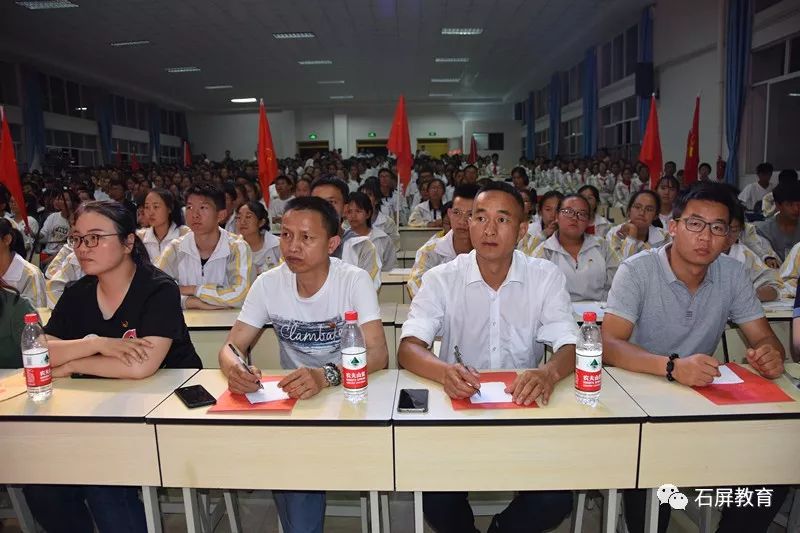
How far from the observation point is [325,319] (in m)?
2.19

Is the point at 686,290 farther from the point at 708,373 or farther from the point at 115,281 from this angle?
the point at 115,281

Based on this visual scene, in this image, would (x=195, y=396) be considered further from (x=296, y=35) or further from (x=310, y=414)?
(x=296, y=35)

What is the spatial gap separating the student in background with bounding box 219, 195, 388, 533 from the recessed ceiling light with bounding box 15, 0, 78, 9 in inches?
356

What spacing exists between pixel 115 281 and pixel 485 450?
143cm

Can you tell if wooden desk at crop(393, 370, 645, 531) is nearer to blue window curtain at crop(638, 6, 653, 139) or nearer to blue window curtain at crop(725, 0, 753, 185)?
blue window curtain at crop(725, 0, 753, 185)

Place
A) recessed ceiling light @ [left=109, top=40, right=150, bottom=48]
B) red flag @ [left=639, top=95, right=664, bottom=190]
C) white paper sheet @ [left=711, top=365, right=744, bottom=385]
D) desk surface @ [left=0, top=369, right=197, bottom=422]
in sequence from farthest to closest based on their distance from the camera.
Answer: recessed ceiling light @ [left=109, top=40, right=150, bottom=48]
red flag @ [left=639, top=95, right=664, bottom=190]
white paper sheet @ [left=711, top=365, right=744, bottom=385]
desk surface @ [left=0, top=369, right=197, bottom=422]

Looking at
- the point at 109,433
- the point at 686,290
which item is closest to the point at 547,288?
the point at 686,290

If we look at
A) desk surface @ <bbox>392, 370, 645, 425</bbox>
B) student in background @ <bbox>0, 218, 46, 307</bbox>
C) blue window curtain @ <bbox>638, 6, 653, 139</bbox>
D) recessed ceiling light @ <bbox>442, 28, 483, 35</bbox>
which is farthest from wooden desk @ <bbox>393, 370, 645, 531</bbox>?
recessed ceiling light @ <bbox>442, 28, 483, 35</bbox>

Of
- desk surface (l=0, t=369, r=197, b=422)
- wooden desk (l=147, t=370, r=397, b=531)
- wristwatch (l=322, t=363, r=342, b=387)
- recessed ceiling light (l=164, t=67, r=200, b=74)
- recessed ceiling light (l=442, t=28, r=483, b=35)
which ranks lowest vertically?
wooden desk (l=147, t=370, r=397, b=531)

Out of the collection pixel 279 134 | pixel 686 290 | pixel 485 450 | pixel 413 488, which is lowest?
pixel 413 488

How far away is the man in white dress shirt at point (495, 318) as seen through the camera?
1.94m

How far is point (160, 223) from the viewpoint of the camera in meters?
3.77

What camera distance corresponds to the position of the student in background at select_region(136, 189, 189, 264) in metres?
3.74

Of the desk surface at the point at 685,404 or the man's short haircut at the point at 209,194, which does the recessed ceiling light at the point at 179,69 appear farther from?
the desk surface at the point at 685,404
